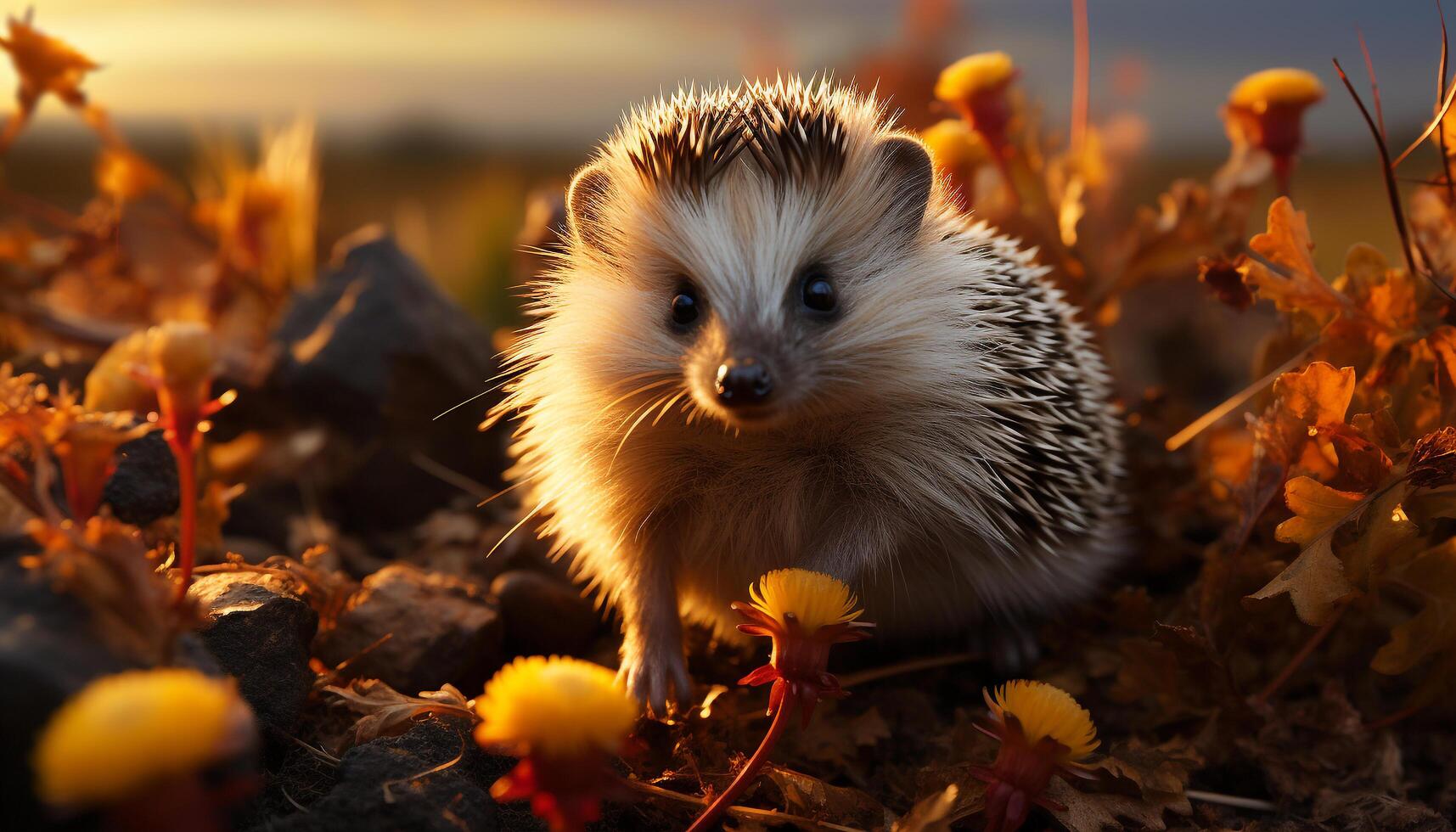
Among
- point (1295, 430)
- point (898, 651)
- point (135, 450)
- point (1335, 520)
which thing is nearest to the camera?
point (1335, 520)

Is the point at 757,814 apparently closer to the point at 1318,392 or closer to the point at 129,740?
the point at 129,740

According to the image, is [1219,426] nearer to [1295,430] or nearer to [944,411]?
[1295,430]

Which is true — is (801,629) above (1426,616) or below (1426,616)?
above

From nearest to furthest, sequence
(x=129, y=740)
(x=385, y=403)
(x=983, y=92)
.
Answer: (x=129, y=740) < (x=983, y=92) < (x=385, y=403)

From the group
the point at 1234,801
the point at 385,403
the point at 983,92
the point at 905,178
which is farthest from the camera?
the point at 385,403

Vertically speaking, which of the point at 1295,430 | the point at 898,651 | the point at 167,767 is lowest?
the point at 898,651

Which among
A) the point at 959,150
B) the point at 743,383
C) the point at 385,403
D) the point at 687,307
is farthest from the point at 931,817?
the point at 385,403

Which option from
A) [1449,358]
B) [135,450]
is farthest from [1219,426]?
[135,450]

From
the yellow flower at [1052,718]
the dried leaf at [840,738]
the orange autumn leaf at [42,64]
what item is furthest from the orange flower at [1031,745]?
the orange autumn leaf at [42,64]
